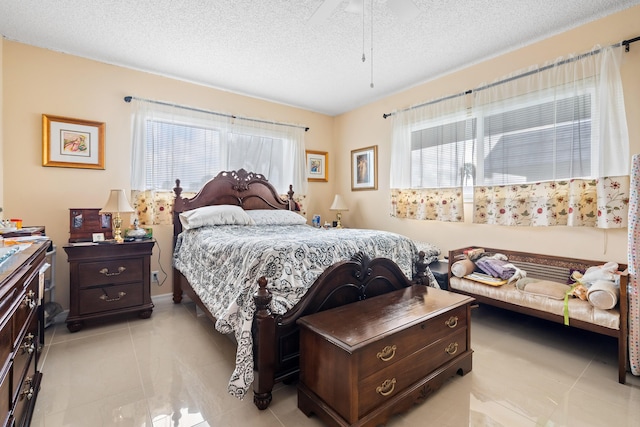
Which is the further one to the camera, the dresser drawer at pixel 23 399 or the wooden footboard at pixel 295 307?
the wooden footboard at pixel 295 307

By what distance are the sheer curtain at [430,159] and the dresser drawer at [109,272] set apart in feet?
9.92

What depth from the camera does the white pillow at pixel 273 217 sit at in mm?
3662

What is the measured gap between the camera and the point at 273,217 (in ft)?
12.3

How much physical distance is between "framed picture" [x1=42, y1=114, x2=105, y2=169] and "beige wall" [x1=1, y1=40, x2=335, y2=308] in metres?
0.06

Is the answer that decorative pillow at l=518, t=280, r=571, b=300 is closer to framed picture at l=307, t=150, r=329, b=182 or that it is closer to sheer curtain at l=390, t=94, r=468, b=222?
sheer curtain at l=390, t=94, r=468, b=222

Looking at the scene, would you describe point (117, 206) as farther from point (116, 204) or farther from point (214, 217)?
point (214, 217)

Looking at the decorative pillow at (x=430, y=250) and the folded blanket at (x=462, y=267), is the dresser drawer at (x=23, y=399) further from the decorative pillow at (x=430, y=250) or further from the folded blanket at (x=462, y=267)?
the decorative pillow at (x=430, y=250)

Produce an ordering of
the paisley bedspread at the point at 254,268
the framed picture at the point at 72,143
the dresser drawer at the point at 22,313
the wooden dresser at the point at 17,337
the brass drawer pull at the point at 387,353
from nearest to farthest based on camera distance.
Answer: the wooden dresser at the point at 17,337 → the dresser drawer at the point at 22,313 → the brass drawer pull at the point at 387,353 → the paisley bedspread at the point at 254,268 → the framed picture at the point at 72,143

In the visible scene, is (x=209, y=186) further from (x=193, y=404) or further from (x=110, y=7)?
(x=193, y=404)

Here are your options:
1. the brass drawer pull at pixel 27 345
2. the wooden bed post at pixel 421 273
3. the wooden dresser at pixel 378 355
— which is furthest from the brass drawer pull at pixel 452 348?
the brass drawer pull at pixel 27 345

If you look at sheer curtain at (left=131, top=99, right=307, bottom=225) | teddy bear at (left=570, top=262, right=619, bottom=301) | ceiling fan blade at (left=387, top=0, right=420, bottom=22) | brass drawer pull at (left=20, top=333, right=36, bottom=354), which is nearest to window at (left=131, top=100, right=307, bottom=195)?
sheer curtain at (left=131, top=99, right=307, bottom=225)

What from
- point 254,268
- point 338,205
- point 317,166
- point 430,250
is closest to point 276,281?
point 254,268

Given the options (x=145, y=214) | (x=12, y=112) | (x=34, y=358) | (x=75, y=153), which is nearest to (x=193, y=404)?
(x=34, y=358)

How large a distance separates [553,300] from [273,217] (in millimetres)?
2803
